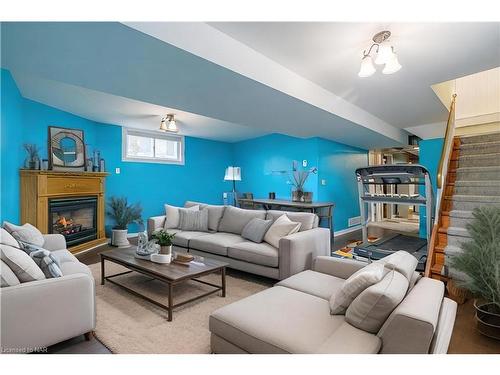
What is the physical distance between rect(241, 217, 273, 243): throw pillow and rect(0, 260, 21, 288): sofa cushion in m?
2.33

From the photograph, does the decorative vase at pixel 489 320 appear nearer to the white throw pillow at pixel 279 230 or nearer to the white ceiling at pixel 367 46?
the white throw pillow at pixel 279 230

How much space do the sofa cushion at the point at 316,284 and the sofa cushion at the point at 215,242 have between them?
1.35 meters

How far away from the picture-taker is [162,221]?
4.24 meters

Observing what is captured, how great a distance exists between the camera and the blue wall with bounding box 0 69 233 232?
3.13 metres

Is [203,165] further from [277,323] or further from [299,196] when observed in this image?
→ [277,323]

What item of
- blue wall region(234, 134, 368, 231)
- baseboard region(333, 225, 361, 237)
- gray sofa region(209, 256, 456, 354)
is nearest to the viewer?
gray sofa region(209, 256, 456, 354)

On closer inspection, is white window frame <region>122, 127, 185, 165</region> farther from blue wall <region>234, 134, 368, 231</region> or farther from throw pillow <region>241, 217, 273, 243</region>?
throw pillow <region>241, 217, 273, 243</region>

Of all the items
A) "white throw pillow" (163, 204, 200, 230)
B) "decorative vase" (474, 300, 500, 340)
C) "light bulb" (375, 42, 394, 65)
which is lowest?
"decorative vase" (474, 300, 500, 340)

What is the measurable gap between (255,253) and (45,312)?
1948 millimetres

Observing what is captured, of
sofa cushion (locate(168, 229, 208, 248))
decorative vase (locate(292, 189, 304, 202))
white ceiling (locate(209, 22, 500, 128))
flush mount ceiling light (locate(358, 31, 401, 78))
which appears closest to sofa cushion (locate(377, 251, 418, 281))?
flush mount ceiling light (locate(358, 31, 401, 78))

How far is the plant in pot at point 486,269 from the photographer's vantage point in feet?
6.38
